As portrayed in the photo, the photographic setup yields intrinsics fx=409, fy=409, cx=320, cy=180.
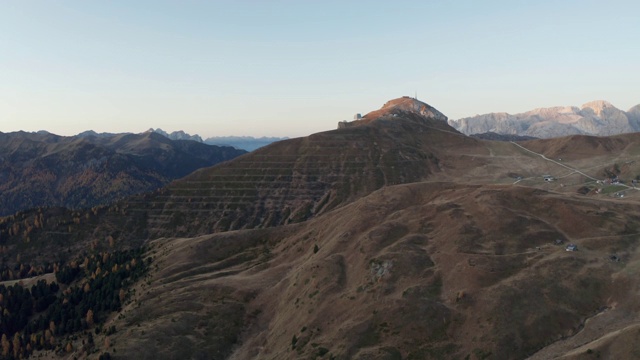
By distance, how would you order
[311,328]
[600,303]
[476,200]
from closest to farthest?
[600,303] < [311,328] < [476,200]

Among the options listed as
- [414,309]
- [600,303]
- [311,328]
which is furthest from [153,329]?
[600,303]

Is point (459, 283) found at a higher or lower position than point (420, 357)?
higher

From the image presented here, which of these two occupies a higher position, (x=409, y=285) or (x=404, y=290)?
(x=409, y=285)

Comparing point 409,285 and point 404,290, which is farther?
point 409,285

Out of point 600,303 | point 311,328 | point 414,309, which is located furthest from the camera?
point 311,328

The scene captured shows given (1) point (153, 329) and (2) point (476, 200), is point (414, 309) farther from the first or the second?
(1) point (153, 329)

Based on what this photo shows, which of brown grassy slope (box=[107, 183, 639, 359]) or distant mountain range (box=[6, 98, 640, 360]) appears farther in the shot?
brown grassy slope (box=[107, 183, 639, 359])

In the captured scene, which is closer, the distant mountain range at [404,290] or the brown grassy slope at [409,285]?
the distant mountain range at [404,290]

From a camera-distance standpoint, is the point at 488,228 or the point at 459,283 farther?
the point at 488,228
